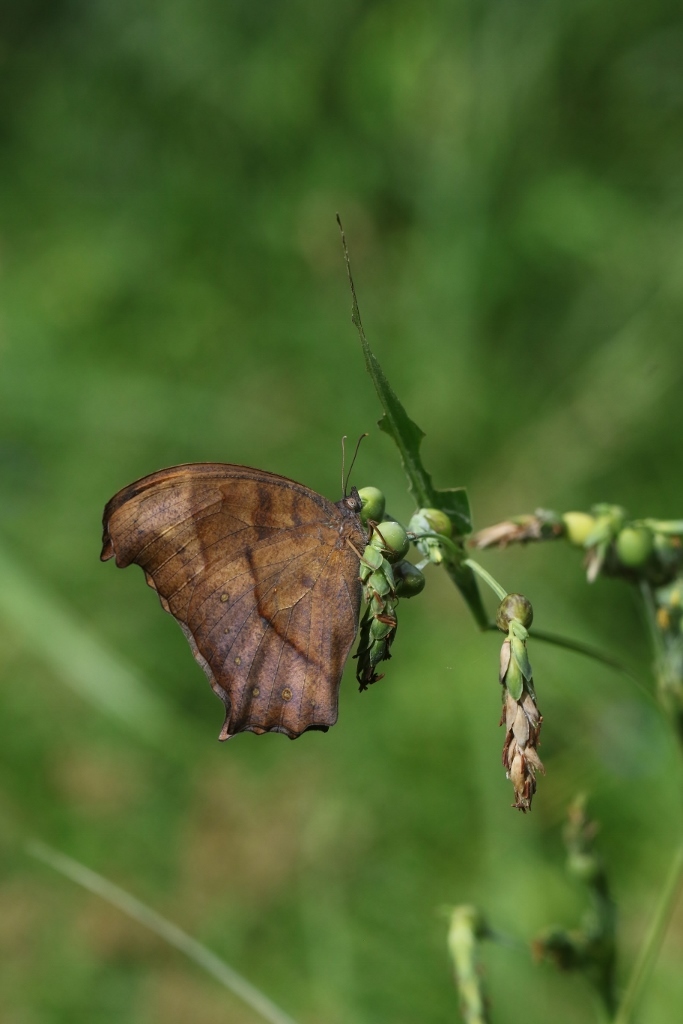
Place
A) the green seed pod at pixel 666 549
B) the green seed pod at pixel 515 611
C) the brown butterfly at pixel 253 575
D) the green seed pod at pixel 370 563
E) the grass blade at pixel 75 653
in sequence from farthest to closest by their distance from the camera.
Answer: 1. the grass blade at pixel 75 653
2. the green seed pod at pixel 666 549
3. the brown butterfly at pixel 253 575
4. the green seed pod at pixel 370 563
5. the green seed pod at pixel 515 611

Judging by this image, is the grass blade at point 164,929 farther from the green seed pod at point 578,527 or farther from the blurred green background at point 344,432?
the blurred green background at point 344,432

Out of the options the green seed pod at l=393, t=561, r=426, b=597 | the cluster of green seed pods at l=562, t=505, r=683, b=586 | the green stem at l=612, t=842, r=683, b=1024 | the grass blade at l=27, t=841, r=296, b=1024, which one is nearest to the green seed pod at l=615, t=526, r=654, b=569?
the cluster of green seed pods at l=562, t=505, r=683, b=586

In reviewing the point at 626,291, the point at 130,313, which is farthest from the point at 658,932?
the point at 130,313

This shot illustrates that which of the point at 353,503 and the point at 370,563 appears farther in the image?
the point at 353,503

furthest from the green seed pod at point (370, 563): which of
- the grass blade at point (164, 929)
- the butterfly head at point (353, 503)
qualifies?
the grass blade at point (164, 929)

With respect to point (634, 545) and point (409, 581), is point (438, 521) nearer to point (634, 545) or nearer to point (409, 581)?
point (409, 581)

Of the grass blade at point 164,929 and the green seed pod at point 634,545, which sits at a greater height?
the green seed pod at point 634,545

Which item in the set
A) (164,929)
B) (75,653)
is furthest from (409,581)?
(75,653)
